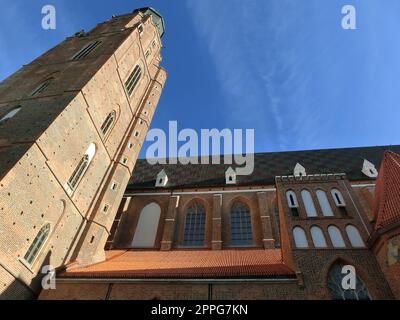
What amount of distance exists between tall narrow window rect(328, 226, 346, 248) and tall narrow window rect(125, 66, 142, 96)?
55.7 ft

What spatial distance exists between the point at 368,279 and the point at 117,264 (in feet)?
38.2

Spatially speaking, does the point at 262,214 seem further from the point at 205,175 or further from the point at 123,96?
the point at 123,96

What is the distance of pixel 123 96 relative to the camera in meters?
21.6

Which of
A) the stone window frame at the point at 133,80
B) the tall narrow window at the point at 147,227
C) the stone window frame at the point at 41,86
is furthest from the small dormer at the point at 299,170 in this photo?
the stone window frame at the point at 41,86

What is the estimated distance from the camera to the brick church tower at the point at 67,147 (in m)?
12.4

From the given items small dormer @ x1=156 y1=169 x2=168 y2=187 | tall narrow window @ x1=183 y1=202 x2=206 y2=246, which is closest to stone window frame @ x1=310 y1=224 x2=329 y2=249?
tall narrow window @ x1=183 y1=202 x2=206 y2=246

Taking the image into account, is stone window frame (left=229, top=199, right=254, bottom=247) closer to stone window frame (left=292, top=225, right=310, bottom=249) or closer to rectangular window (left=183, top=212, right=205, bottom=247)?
rectangular window (left=183, top=212, right=205, bottom=247)

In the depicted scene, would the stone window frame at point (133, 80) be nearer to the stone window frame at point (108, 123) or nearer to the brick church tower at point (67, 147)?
the brick church tower at point (67, 147)

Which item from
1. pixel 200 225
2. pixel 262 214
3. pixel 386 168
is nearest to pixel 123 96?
pixel 200 225

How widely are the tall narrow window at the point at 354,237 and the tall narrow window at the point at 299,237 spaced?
1924 mm

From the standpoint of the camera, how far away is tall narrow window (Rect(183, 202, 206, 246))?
64.5 feet
